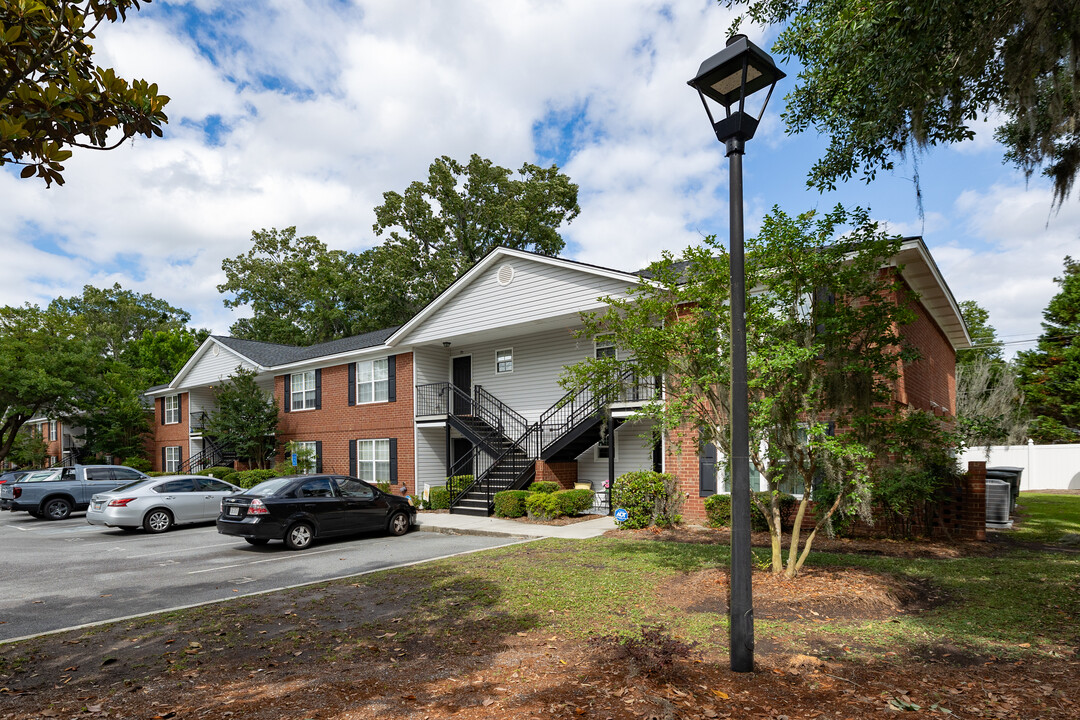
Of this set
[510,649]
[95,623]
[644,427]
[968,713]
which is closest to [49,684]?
[95,623]

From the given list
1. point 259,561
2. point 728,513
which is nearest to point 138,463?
point 259,561

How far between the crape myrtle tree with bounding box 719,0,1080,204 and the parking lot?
30.7ft

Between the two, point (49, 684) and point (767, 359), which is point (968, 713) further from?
point (49, 684)

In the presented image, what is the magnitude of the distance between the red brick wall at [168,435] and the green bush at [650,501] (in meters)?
30.0

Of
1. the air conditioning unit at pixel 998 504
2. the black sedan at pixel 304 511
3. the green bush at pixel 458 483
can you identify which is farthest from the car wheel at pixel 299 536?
the air conditioning unit at pixel 998 504

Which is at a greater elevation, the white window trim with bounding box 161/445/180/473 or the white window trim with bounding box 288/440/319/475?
the white window trim with bounding box 288/440/319/475

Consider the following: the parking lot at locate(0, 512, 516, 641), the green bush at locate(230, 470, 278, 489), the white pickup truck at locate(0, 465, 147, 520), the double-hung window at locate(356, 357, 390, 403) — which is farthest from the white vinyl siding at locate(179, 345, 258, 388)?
the parking lot at locate(0, 512, 516, 641)

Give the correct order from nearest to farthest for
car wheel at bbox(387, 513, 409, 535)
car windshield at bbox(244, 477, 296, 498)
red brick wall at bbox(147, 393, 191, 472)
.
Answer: car windshield at bbox(244, 477, 296, 498)
car wheel at bbox(387, 513, 409, 535)
red brick wall at bbox(147, 393, 191, 472)

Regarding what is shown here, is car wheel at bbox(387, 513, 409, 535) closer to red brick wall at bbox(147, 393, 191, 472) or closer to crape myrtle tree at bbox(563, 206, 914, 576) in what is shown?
crape myrtle tree at bbox(563, 206, 914, 576)

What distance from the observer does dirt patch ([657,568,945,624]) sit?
6602mm

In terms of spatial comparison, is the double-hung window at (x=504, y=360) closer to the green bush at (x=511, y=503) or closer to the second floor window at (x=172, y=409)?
the green bush at (x=511, y=503)

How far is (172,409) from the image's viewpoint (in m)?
36.7

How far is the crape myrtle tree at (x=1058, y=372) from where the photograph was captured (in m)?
29.0

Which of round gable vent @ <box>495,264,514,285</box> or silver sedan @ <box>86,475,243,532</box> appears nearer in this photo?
silver sedan @ <box>86,475,243,532</box>
